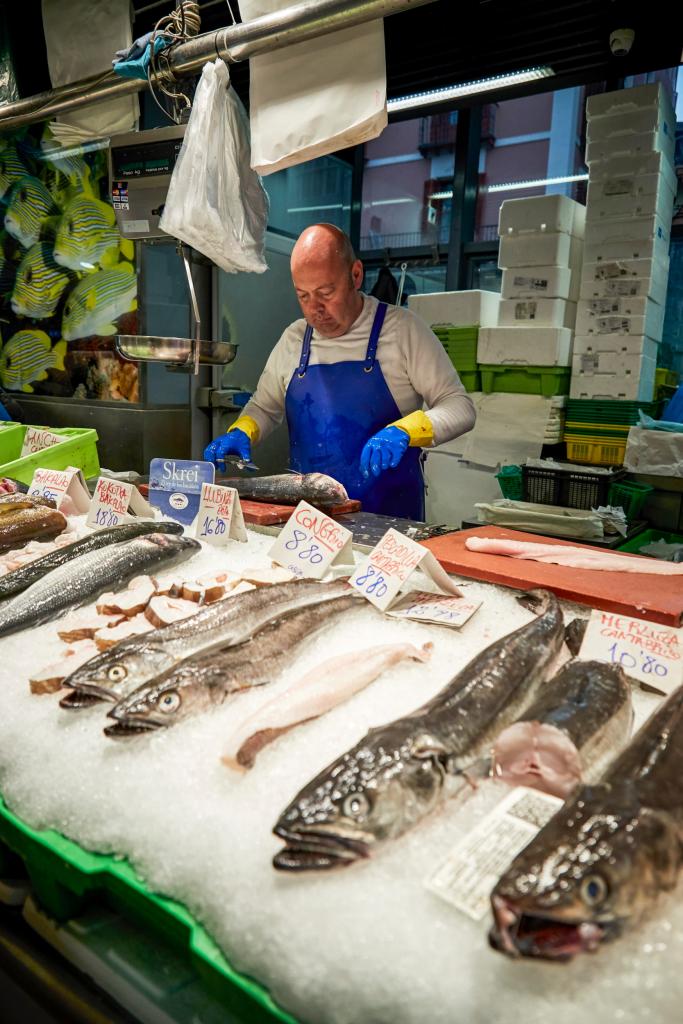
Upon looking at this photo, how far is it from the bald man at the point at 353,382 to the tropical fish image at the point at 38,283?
8.95ft

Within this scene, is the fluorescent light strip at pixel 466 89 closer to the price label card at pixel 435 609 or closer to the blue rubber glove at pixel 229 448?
the blue rubber glove at pixel 229 448

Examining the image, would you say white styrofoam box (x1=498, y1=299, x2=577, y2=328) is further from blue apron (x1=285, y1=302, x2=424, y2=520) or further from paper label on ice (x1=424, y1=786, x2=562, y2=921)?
paper label on ice (x1=424, y1=786, x2=562, y2=921)

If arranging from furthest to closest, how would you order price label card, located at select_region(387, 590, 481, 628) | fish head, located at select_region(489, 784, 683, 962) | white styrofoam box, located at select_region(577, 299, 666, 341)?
white styrofoam box, located at select_region(577, 299, 666, 341), price label card, located at select_region(387, 590, 481, 628), fish head, located at select_region(489, 784, 683, 962)

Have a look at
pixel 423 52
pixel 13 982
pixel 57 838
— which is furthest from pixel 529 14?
pixel 13 982

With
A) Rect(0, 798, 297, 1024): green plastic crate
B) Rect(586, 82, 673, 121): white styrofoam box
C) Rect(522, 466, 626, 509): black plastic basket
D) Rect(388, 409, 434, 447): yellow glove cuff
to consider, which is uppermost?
Rect(586, 82, 673, 121): white styrofoam box

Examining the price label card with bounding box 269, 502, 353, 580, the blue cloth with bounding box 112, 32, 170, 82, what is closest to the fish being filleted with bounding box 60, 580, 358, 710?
the price label card with bounding box 269, 502, 353, 580

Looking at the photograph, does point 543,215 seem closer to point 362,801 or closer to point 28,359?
point 28,359

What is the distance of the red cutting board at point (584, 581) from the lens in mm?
1905

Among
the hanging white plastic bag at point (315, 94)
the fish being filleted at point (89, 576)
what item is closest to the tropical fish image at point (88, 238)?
the hanging white plastic bag at point (315, 94)

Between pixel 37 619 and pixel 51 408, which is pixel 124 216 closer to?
pixel 51 408

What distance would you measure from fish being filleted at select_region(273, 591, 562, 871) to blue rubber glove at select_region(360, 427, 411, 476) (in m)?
1.88

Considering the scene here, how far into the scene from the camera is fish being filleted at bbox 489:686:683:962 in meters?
0.79

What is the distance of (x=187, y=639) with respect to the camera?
65.4 inches

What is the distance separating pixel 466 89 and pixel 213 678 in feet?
15.4
